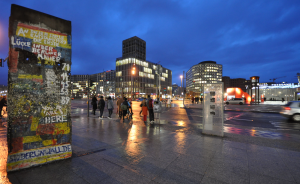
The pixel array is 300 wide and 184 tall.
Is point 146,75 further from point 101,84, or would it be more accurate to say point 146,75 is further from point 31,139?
point 31,139

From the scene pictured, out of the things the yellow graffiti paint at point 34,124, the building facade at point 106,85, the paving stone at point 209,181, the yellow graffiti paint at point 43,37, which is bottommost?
the paving stone at point 209,181

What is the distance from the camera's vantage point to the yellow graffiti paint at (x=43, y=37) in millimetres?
3084

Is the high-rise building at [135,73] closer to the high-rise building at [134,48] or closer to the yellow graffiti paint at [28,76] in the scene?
the high-rise building at [134,48]

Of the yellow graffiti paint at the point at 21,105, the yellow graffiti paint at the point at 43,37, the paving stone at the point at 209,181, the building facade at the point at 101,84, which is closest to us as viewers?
the paving stone at the point at 209,181

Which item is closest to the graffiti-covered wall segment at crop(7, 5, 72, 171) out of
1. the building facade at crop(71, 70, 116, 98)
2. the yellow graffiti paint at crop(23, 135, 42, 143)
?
the yellow graffiti paint at crop(23, 135, 42, 143)

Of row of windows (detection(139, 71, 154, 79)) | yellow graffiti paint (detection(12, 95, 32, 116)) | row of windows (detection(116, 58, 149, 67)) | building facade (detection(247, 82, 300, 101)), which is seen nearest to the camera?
yellow graffiti paint (detection(12, 95, 32, 116))

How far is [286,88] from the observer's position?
220ft

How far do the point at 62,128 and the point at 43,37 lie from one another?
2246 mm

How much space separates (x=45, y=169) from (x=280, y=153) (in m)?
6.23

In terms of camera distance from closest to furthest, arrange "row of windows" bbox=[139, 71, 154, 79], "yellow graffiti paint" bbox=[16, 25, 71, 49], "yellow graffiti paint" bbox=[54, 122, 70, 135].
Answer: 1. "yellow graffiti paint" bbox=[16, 25, 71, 49]
2. "yellow graffiti paint" bbox=[54, 122, 70, 135]
3. "row of windows" bbox=[139, 71, 154, 79]

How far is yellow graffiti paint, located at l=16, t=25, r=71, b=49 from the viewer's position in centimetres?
308

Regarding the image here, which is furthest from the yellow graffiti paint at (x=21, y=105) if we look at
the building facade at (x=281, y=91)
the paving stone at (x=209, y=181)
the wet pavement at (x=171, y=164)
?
the building facade at (x=281, y=91)

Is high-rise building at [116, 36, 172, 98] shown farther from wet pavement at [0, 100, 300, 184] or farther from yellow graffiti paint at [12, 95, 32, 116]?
yellow graffiti paint at [12, 95, 32, 116]

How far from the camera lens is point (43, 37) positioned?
11.0 feet
